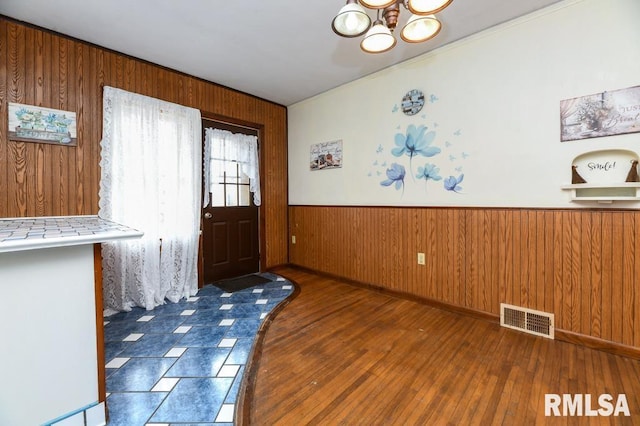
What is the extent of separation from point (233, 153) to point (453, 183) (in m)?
2.74

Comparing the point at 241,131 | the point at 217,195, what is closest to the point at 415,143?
the point at 241,131

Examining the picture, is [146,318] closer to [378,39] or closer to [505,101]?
[378,39]

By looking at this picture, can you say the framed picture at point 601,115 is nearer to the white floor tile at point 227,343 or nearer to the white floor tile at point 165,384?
the white floor tile at point 227,343

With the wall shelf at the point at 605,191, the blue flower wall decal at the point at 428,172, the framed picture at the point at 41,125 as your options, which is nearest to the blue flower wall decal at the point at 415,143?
the blue flower wall decal at the point at 428,172

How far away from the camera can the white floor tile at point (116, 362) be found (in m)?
1.81

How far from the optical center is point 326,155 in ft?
12.5

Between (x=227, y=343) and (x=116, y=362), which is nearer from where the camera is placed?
(x=116, y=362)

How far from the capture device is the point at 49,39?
2.38 meters

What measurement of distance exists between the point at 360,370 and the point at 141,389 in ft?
4.30

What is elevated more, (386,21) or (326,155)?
(386,21)

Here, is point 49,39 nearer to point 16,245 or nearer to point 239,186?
point 239,186

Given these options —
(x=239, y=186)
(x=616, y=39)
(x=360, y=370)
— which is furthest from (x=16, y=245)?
(x=616, y=39)

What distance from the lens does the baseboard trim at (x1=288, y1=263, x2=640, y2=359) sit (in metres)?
1.88

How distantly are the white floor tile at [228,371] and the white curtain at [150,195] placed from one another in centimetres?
148
